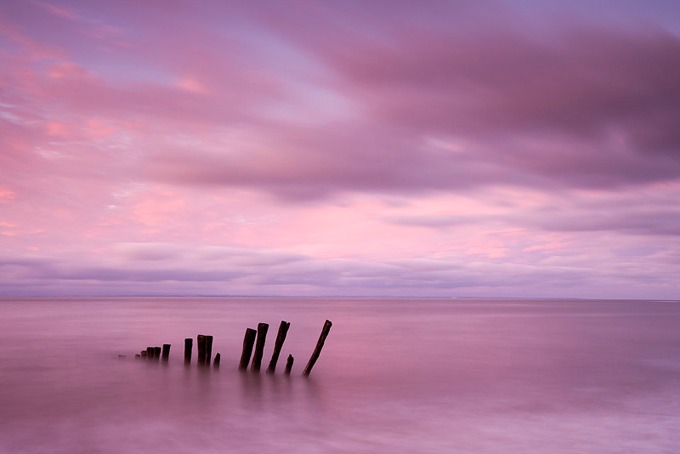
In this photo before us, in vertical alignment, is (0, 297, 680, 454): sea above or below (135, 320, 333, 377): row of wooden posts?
below

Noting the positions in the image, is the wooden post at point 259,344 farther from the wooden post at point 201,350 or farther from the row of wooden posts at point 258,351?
the wooden post at point 201,350

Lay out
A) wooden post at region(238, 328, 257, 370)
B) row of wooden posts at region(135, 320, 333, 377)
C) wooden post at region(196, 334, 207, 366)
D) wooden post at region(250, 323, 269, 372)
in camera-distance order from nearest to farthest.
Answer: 1. row of wooden posts at region(135, 320, 333, 377)
2. wooden post at region(250, 323, 269, 372)
3. wooden post at region(238, 328, 257, 370)
4. wooden post at region(196, 334, 207, 366)

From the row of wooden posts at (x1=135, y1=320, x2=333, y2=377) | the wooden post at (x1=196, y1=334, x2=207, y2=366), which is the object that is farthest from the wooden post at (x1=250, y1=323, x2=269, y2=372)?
the wooden post at (x1=196, y1=334, x2=207, y2=366)

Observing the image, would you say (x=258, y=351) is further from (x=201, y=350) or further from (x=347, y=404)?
(x=347, y=404)

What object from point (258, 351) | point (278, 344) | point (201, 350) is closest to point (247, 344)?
point (258, 351)

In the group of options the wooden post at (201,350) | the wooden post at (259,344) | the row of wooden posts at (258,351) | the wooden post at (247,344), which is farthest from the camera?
the wooden post at (201,350)

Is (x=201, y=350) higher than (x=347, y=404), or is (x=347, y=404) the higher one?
(x=201, y=350)

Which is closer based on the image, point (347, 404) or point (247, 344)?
point (347, 404)

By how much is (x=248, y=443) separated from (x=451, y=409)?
4.90 metres

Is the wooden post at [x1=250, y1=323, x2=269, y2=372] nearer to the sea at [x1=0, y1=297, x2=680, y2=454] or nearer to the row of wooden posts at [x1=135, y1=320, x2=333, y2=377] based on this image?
the row of wooden posts at [x1=135, y1=320, x2=333, y2=377]

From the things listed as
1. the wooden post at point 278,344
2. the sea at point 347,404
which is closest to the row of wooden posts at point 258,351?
the wooden post at point 278,344

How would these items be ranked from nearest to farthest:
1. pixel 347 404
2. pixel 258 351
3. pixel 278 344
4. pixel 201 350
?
pixel 347 404, pixel 278 344, pixel 258 351, pixel 201 350

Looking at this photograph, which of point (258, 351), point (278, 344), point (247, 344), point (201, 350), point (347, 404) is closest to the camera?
point (347, 404)

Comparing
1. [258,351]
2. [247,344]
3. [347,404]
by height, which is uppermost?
[247,344]
